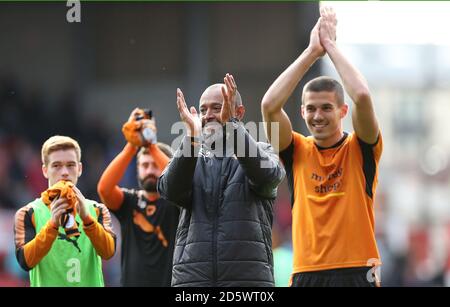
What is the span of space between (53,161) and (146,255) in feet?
3.99

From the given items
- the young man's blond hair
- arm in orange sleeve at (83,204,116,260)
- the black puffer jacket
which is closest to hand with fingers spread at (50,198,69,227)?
arm in orange sleeve at (83,204,116,260)

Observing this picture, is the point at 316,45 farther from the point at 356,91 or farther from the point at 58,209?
the point at 58,209

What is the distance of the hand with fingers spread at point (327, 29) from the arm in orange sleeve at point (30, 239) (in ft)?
6.67

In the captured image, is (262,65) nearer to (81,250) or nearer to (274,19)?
(274,19)

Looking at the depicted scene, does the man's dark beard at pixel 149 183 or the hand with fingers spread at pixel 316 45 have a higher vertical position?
the hand with fingers spread at pixel 316 45

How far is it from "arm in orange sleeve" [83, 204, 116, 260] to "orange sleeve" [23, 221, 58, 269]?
210mm

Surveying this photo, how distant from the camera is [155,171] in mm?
7664

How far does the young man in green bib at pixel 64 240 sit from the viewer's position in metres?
6.45

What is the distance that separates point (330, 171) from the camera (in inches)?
251

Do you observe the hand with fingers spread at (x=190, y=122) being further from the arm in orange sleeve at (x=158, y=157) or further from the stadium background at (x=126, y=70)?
the stadium background at (x=126, y=70)

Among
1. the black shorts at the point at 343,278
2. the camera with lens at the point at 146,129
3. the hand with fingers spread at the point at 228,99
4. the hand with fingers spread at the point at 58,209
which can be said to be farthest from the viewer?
the camera with lens at the point at 146,129

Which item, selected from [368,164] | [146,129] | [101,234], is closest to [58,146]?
[101,234]

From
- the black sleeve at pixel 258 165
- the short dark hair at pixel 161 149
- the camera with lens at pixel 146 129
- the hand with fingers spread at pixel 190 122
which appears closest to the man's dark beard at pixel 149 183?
the short dark hair at pixel 161 149

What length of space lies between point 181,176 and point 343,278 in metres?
1.18
